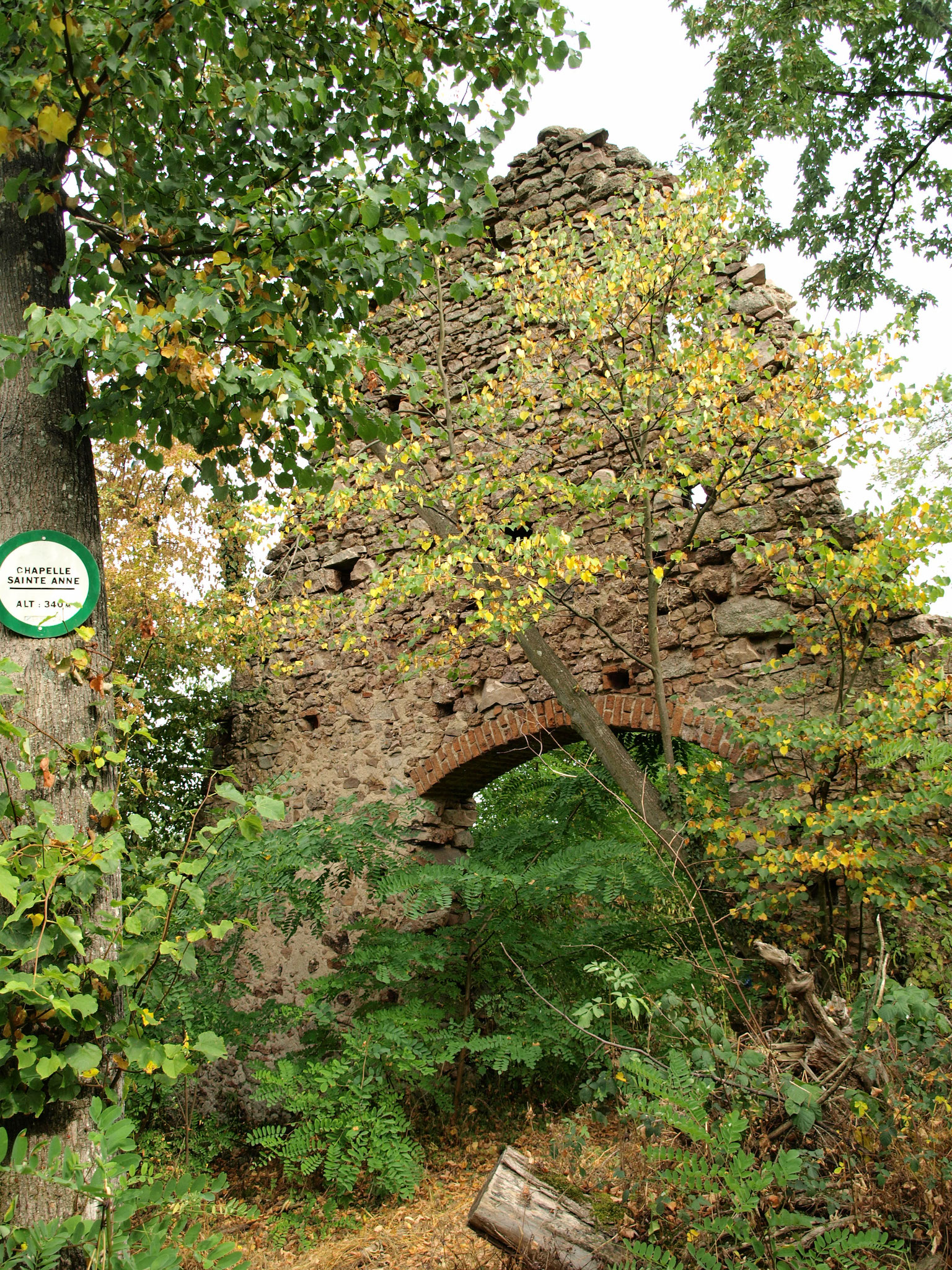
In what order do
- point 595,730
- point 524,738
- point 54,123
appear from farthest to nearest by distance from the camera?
point 524,738 < point 595,730 < point 54,123

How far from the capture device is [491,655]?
5801 millimetres

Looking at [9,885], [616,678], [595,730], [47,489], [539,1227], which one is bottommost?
[539,1227]

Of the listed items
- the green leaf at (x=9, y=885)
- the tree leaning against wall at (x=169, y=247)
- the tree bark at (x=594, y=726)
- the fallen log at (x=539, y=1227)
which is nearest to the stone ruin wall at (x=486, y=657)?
the tree bark at (x=594, y=726)

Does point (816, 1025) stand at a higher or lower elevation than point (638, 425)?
lower

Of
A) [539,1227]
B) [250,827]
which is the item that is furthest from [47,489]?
[539,1227]

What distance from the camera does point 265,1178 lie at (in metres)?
4.64

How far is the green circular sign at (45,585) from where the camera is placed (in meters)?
2.37

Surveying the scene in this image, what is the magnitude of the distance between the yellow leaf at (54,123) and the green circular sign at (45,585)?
1106 mm

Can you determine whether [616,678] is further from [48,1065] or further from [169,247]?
[48,1065]

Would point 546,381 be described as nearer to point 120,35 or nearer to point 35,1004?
point 120,35

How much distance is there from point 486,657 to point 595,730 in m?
1.34

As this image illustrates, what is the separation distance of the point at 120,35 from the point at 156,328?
0.85 metres

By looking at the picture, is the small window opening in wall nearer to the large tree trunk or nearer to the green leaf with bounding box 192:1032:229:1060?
the large tree trunk

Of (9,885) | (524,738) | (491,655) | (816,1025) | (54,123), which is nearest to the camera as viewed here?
(9,885)
